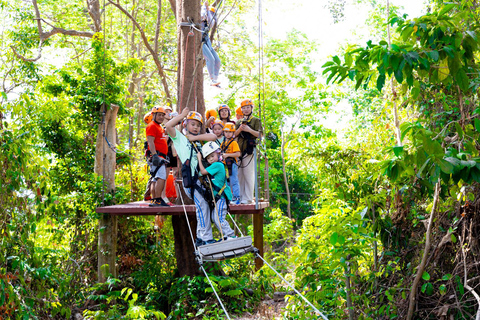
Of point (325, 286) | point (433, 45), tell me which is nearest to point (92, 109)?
point (325, 286)

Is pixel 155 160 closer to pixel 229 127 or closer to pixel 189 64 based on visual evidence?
pixel 229 127

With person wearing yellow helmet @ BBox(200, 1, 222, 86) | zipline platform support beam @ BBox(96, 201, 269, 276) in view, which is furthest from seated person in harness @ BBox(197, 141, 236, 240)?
person wearing yellow helmet @ BBox(200, 1, 222, 86)

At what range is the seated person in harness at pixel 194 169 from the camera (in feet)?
16.5

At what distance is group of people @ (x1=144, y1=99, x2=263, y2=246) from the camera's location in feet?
16.5

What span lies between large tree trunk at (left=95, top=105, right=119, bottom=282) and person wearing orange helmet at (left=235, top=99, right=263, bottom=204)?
2324 mm

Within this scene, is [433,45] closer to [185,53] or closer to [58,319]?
[185,53]

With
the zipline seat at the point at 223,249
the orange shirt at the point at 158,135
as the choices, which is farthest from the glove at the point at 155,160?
the zipline seat at the point at 223,249

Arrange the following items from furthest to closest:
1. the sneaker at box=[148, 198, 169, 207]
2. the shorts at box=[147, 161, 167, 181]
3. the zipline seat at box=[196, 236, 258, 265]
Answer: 1. the sneaker at box=[148, 198, 169, 207]
2. the shorts at box=[147, 161, 167, 181]
3. the zipline seat at box=[196, 236, 258, 265]

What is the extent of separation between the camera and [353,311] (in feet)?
16.5

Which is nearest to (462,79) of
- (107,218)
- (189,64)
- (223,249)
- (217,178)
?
(223,249)

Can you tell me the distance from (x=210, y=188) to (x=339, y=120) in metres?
19.3

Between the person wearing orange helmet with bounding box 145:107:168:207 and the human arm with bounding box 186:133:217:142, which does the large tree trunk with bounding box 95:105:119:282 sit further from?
the human arm with bounding box 186:133:217:142

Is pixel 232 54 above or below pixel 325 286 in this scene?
above

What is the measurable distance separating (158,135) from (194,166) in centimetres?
141
